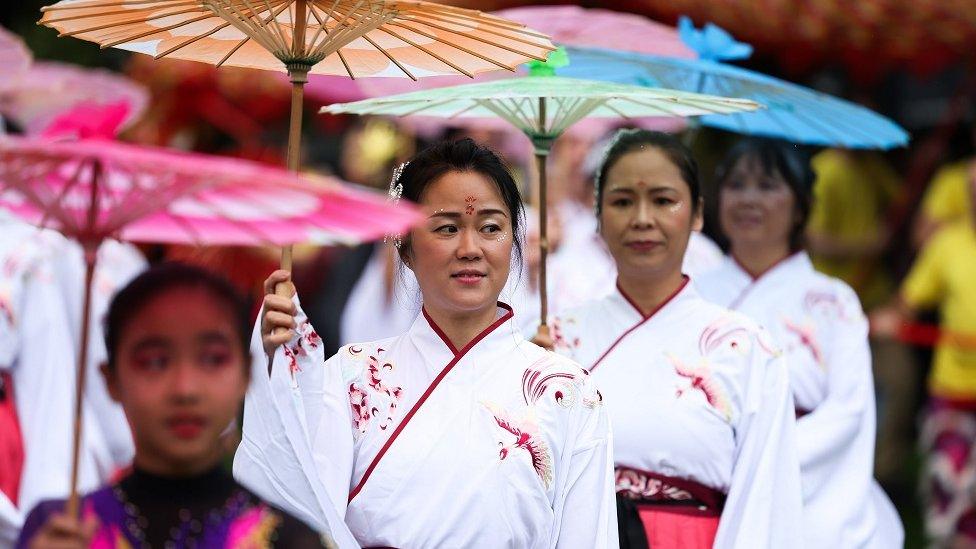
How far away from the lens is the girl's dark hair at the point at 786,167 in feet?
17.2

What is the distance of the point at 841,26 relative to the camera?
8008 millimetres

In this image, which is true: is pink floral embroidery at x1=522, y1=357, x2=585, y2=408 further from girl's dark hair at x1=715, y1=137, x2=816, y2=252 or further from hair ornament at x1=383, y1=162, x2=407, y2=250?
girl's dark hair at x1=715, y1=137, x2=816, y2=252

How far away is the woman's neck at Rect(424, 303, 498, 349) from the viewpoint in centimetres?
356

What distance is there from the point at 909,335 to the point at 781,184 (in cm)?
357

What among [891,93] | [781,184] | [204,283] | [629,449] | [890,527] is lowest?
[890,527]

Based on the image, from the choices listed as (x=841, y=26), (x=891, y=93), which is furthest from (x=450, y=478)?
(x=891, y=93)

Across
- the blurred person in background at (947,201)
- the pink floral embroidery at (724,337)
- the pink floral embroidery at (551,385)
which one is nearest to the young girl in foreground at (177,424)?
the pink floral embroidery at (551,385)

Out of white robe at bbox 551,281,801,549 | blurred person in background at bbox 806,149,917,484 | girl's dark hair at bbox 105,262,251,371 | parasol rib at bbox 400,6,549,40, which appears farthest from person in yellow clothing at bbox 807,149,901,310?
girl's dark hair at bbox 105,262,251,371

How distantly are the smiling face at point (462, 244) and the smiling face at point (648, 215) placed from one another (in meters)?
0.79

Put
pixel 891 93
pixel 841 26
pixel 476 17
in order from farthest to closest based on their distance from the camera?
1. pixel 891 93
2. pixel 841 26
3. pixel 476 17

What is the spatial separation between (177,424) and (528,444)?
3.54 feet

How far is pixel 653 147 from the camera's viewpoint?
173 inches

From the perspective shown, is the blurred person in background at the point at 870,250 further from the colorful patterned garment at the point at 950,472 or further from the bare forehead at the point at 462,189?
the bare forehead at the point at 462,189

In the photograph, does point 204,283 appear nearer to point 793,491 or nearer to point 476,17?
point 476,17
